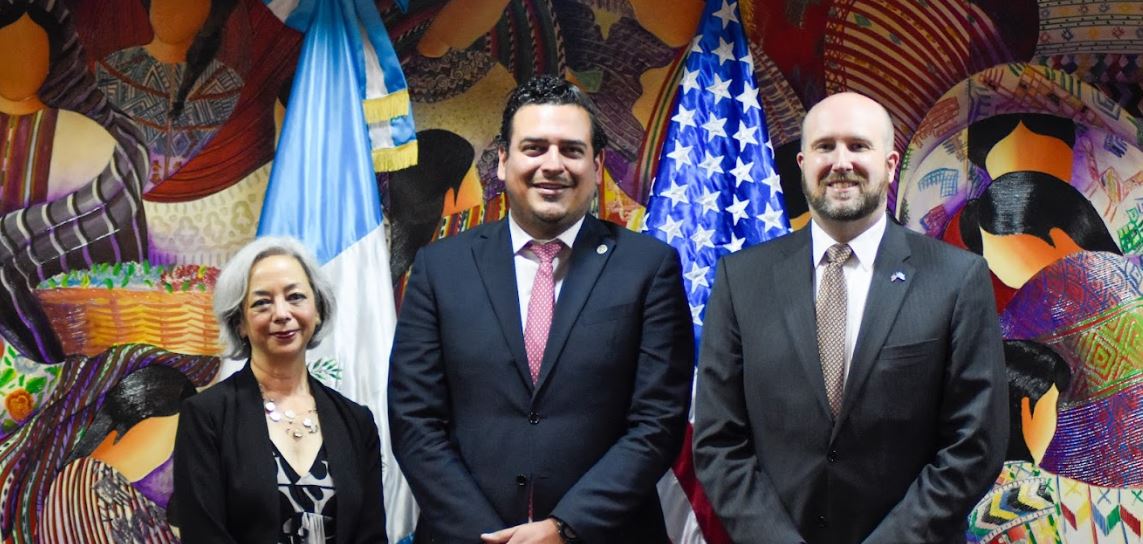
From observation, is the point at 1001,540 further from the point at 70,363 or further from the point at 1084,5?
the point at 70,363

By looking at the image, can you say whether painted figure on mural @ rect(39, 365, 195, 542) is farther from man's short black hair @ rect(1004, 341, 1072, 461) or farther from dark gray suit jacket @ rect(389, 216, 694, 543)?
man's short black hair @ rect(1004, 341, 1072, 461)

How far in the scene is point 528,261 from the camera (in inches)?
111

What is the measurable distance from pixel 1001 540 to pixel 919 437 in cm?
157

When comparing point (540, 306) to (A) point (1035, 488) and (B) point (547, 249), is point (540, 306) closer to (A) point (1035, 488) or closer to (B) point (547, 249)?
(B) point (547, 249)

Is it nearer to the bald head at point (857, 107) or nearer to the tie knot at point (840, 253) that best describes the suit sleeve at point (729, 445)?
the tie knot at point (840, 253)

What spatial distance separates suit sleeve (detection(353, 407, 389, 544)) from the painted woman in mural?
151 cm

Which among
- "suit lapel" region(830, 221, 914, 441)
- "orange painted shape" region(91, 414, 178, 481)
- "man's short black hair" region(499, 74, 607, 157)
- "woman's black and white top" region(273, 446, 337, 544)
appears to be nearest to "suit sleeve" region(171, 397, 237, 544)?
"woman's black and white top" region(273, 446, 337, 544)

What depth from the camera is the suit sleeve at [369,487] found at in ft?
9.00

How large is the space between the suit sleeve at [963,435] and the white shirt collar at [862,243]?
21 centimetres

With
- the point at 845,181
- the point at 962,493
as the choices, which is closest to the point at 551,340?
the point at 845,181

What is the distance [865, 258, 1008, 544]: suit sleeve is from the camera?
2.41 meters

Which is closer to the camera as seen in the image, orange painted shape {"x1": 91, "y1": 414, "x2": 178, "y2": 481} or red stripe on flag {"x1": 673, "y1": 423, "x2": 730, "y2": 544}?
red stripe on flag {"x1": 673, "y1": 423, "x2": 730, "y2": 544}

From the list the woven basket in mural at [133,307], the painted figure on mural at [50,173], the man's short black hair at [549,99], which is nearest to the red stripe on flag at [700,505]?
the man's short black hair at [549,99]

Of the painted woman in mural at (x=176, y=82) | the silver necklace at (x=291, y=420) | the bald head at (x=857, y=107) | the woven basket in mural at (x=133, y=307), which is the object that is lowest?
the silver necklace at (x=291, y=420)
